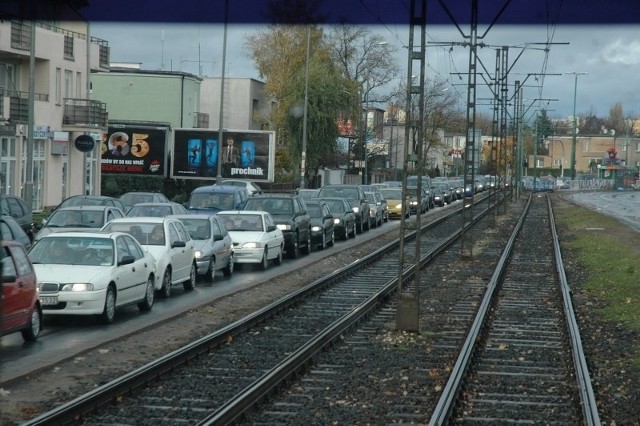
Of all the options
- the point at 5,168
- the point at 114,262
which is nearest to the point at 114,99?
the point at 5,168

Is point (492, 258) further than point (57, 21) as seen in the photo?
Yes

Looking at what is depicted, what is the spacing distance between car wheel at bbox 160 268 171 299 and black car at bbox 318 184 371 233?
2476 cm

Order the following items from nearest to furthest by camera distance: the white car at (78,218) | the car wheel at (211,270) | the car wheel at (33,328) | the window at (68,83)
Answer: the car wheel at (33,328) < the car wheel at (211,270) < the white car at (78,218) < the window at (68,83)

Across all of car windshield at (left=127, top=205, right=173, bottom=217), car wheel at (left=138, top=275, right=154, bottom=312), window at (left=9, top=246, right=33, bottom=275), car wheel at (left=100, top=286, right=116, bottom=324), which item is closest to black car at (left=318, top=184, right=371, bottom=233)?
car windshield at (left=127, top=205, right=173, bottom=217)

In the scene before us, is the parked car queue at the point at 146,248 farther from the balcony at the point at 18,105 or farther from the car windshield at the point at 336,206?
the balcony at the point at 18,105

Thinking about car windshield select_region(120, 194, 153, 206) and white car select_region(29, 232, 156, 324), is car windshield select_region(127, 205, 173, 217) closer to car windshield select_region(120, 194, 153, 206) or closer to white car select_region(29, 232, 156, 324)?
car windshield select_region(120, 194, 153, 206)

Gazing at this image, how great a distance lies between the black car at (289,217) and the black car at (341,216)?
A: 6.65 m

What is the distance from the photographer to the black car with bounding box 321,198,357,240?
4147 centimetres

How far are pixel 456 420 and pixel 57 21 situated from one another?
730 cm

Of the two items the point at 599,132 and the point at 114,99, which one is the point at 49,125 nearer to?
the point at 114,99

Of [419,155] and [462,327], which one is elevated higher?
[419,155]

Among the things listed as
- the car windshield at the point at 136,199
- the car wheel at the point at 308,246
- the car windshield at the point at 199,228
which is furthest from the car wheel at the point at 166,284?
the car windshield at the point at 136,199

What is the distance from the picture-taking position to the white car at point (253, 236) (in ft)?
92.4

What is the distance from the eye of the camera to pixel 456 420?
1087 centimetres
